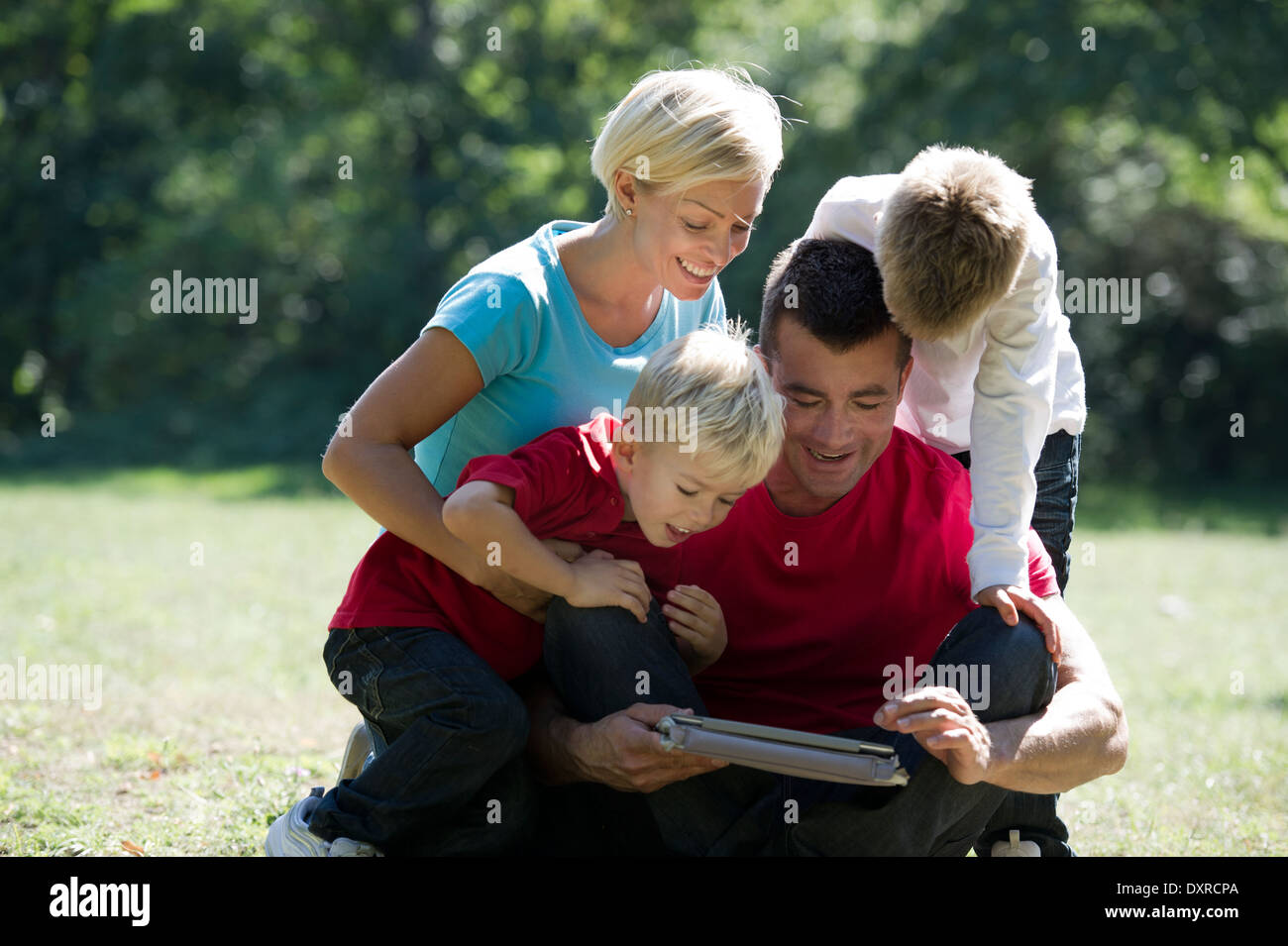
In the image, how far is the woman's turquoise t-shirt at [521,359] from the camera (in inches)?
130

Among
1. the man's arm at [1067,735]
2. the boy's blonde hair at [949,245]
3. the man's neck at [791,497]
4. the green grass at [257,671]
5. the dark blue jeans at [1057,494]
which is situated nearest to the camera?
the man's arm at [1067,735]

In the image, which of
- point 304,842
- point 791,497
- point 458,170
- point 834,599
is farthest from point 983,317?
point 458,170

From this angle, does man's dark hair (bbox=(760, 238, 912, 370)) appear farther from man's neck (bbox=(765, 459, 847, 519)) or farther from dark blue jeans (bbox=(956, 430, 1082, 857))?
dark blue jeans (bbox=(956, 430, 1082, 857))

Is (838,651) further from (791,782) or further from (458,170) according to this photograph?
(458,170)

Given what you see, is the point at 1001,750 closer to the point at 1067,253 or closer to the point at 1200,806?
the point at 1200,806

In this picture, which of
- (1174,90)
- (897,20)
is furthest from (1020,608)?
(897,20)

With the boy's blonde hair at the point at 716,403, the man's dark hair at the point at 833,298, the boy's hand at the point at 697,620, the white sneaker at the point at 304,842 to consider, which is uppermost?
the man's dark hair at the point at 833,298

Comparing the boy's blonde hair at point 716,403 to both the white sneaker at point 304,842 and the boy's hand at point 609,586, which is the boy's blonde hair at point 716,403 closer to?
the boy's hand at point 609,586

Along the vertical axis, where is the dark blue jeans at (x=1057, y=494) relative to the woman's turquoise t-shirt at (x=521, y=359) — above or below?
below

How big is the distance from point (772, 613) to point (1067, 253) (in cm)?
1459

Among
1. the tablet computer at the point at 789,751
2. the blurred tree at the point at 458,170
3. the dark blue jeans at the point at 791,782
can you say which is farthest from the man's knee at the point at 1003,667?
the blurred tree at the point at 458,170

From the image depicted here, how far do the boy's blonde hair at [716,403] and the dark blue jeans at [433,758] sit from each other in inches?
27.9

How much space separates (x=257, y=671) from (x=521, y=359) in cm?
361

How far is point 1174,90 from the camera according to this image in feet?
49.6
